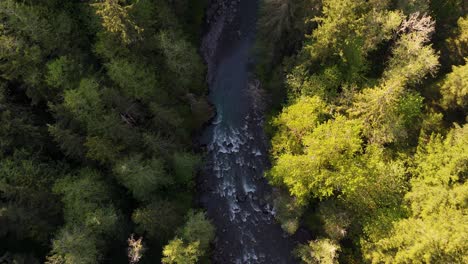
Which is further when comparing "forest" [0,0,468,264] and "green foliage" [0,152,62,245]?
"forest" [0,0,468,264]

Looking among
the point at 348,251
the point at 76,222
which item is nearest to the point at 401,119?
the point at 348,251

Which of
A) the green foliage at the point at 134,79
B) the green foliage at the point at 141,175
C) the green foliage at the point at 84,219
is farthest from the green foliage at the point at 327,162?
the green foliage at the point at 84,219

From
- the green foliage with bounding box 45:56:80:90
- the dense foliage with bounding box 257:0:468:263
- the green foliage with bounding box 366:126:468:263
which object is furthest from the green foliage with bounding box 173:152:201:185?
the green foliage with bounding box 366:126:468:263

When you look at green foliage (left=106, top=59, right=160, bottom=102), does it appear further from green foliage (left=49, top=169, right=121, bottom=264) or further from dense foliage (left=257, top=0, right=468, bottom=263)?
dense foliage (left=257, top=0, right=468, bottom=263)

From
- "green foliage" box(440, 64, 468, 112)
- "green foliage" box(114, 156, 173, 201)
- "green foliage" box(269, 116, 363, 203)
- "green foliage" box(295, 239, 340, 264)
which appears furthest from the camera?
"green foliage" box(295, 239, 340, 264)

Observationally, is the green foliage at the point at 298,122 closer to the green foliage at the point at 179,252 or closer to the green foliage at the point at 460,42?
the green foliage at the point at 179,252

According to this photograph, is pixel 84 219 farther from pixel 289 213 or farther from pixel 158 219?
pixel 289 213

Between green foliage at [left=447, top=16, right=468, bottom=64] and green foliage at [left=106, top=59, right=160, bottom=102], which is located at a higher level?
green foliage at [left=447, top=16, right=468, bottom=64]
